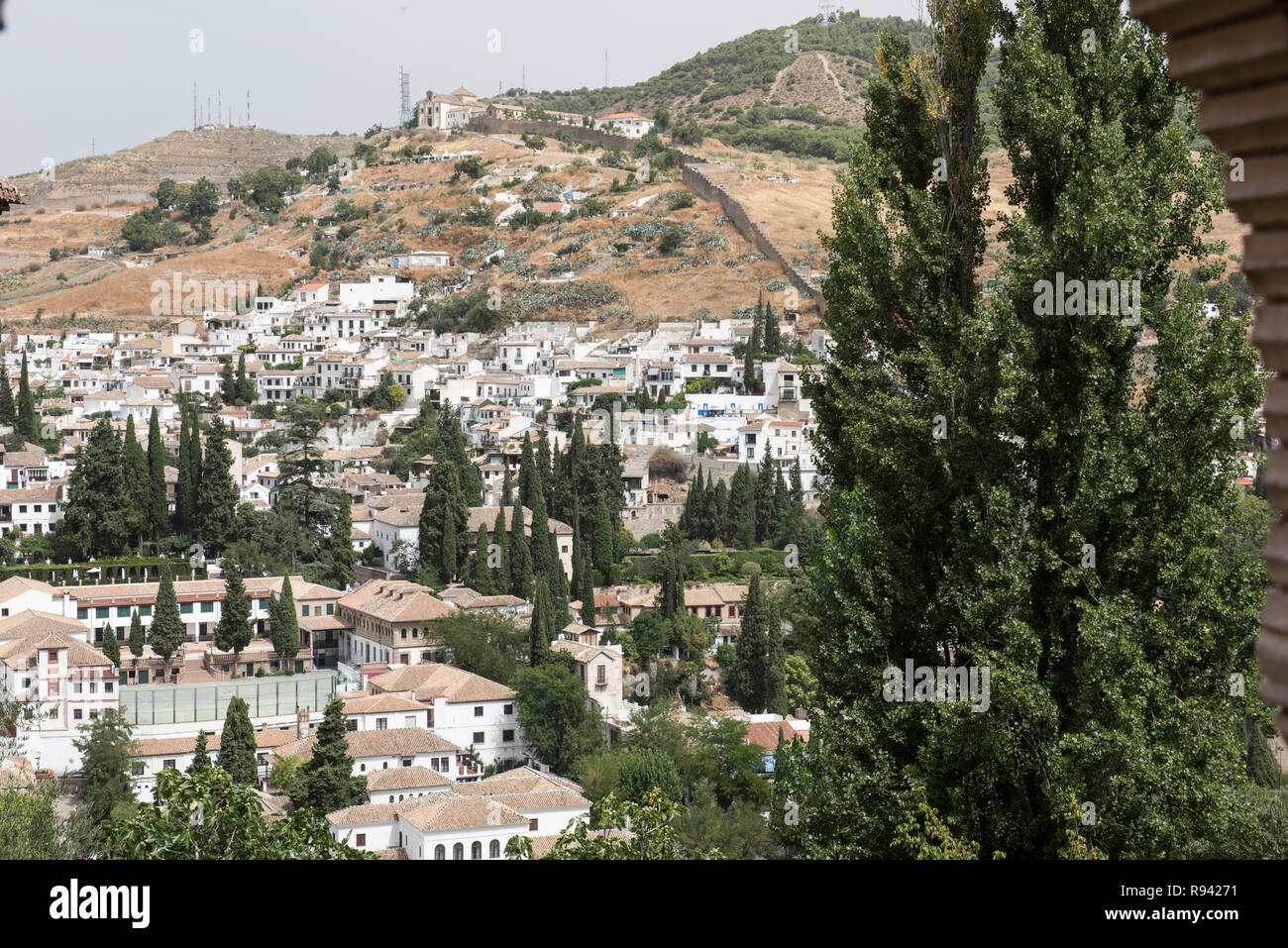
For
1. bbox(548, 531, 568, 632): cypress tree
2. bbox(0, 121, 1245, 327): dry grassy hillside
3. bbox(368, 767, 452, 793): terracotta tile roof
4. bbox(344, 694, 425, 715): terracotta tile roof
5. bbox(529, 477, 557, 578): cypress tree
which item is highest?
bbox(0, 121, 1245, 327): dry grassy hillside

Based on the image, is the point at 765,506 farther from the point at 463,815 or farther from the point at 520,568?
the point at 463,815

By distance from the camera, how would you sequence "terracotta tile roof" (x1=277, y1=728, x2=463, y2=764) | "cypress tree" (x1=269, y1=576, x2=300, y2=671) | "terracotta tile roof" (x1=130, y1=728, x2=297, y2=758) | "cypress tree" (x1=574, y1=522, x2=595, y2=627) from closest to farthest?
1. "terracotta tile roof" (x1=130, y1=728, x2=297, y2=758)
2. "terracotta tile roof" (x1=277, y1=728, x2=463, y2=764)
3. "cypress tree" (x1=269, y1=576, x2=300, y2=671)
4. "cypress tree" (x1=574, y1=522, x2=595, y2=627)

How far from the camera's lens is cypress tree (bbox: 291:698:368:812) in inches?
705

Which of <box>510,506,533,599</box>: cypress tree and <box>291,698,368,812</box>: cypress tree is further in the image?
<box>510,506,533,599</box>: cypress tree

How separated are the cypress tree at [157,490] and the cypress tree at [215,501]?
2.28ft

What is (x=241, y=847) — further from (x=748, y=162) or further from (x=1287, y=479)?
(x=748, y=162)

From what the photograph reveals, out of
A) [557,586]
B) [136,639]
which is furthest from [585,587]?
[136,639]

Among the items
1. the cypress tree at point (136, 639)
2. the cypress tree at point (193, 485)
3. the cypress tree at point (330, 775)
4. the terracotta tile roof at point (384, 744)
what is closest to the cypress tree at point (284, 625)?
the cypress tree at point (136, 639)

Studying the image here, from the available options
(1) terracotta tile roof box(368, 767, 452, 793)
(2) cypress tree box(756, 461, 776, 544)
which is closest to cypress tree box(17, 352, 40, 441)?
(2) cypress tree box(756, 461, 776, 544)

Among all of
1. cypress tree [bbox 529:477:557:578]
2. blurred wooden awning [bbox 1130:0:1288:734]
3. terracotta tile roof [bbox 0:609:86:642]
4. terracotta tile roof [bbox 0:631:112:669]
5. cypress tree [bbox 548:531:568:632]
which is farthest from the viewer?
cypress tree [bbox 529:477:557:578]

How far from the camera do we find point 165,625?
23438mm

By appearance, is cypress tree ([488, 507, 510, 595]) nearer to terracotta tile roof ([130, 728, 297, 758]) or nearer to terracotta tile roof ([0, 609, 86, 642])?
terracotta tile roof ([130, 728, 297, 758])

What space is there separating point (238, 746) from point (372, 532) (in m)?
12.3

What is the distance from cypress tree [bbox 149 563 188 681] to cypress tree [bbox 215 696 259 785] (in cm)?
526
